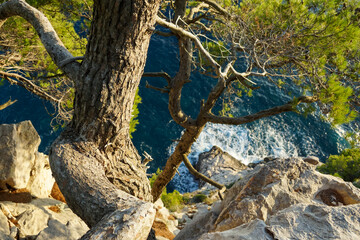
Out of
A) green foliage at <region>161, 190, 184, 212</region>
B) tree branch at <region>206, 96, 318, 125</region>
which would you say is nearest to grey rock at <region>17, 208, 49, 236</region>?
tree branch at <region>206, 96, 318, 125</region>

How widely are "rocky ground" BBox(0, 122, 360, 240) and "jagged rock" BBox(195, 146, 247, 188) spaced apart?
323 inches

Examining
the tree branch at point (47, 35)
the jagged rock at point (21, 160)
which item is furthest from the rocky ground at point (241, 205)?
the tree branch at point (47, 35)

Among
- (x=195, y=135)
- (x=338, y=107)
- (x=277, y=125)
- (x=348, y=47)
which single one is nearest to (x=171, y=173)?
(x=195, y=135)

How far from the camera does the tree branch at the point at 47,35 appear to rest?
9.36 feet

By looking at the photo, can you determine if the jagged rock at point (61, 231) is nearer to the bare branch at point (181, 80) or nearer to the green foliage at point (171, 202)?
the bare branch at point (181, 80)

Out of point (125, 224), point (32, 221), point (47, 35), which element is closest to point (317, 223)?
point (125, 224)

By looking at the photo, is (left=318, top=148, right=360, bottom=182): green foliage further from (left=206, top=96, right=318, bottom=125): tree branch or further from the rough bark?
the rough bark

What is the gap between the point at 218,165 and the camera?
1399cm

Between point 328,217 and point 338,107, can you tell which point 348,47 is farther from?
point 328,217

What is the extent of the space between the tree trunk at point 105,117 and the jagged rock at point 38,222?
1.65 meters

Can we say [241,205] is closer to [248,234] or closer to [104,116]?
[248,234]

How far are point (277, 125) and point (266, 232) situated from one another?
583 inches

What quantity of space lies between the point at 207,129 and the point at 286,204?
12508 mm

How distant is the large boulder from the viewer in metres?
2.20
